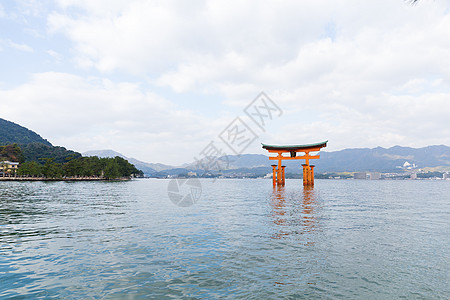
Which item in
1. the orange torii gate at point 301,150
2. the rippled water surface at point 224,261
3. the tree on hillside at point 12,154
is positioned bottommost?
the rippled water surface at point 224,261

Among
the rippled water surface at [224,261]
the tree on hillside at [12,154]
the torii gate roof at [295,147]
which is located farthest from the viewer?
the tree on hillside at [12,154]

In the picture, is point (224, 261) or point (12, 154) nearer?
point (224, 261)

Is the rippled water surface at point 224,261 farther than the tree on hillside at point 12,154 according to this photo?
No

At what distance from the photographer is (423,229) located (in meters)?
15.2

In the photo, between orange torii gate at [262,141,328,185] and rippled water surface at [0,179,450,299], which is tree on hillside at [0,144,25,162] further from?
rippled water surface at [0,179,450,299]

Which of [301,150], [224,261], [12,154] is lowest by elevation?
[224,261]

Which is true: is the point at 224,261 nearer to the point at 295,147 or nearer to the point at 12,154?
the point at 295,147

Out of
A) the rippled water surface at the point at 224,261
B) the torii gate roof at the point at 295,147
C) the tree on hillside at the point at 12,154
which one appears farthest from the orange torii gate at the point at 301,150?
the tree on hillside at the point at 12,154

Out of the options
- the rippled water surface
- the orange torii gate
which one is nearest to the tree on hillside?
the orange torii gate

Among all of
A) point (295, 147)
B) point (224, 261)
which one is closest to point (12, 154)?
point (295, 147)

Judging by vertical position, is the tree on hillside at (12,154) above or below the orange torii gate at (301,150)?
above

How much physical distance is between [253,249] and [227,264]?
2.13 meters

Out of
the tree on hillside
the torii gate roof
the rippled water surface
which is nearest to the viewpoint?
the rippled water surface

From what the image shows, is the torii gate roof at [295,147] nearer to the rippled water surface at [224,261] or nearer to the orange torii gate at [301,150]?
the orange torii gate at [301,150]
